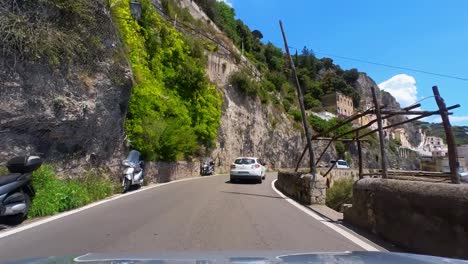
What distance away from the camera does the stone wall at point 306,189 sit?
14.3 meters

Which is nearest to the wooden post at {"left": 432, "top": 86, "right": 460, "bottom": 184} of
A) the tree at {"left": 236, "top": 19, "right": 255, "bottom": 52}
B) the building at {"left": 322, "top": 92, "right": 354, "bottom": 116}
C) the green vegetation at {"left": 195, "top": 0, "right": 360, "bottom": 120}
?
the green vegetation at {"left": 195, "top": 0, "right": 360, "bottom": 120}

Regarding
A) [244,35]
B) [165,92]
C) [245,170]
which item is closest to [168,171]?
[245,170]

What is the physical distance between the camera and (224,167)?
45312mm

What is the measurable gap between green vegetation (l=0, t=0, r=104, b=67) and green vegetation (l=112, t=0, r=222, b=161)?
15.3 feet

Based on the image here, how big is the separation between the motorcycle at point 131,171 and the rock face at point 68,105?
93cm

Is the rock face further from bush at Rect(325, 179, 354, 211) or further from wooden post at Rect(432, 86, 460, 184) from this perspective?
wooden post at Rect(432, 86, 460, 184)

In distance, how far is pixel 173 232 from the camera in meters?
8.39

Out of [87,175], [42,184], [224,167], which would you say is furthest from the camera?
[224,167]

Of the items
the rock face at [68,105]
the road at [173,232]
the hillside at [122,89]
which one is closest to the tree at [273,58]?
the hillside at [122,89]

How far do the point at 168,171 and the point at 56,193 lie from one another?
14936 millimetres

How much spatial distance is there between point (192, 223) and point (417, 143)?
A: 144 m

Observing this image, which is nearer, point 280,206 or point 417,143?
point 280,206

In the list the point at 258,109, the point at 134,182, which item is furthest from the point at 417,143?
the point at 134,182

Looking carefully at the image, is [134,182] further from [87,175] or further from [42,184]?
[42,184]
